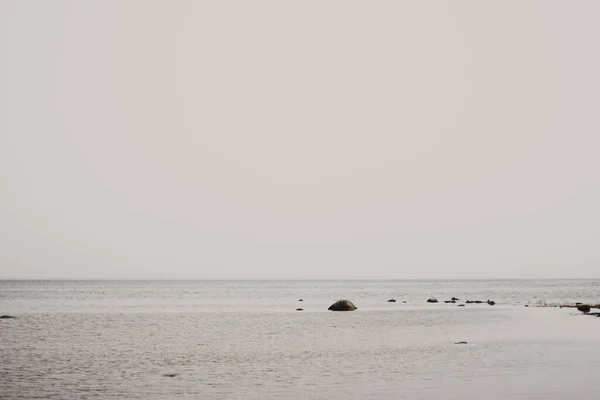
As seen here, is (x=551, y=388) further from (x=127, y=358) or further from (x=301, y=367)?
(x=127, y=358)

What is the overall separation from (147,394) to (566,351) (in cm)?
2980

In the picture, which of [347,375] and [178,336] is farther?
[178,336]

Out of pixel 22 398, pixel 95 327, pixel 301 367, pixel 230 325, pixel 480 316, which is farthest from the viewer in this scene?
pixel 480 316

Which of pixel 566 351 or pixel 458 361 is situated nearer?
pixel 458 361

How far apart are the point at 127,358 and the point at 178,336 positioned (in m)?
17.3

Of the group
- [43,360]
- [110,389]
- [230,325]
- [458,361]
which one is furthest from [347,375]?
[230,325]

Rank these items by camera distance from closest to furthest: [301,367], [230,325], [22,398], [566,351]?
[22,398], [301,367], [566,351], [230,325]

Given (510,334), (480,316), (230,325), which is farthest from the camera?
(480,316)

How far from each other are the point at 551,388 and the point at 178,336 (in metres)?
38.6

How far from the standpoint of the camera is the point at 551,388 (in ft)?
104

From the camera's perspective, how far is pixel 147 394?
1233 inches

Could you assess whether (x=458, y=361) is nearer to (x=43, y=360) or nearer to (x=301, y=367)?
(x=301, y=367)

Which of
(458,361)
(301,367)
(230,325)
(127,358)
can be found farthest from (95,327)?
(458,361)

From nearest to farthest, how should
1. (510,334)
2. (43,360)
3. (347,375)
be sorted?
(347,375)
(43,360)
(510,334)
